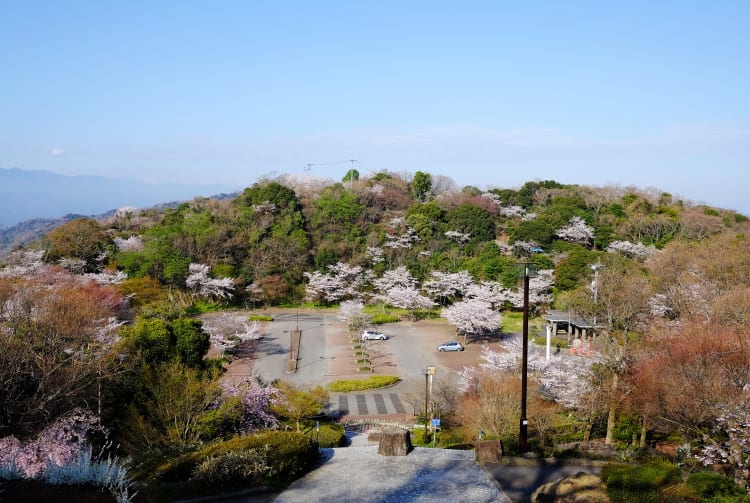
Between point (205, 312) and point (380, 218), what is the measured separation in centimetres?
1944

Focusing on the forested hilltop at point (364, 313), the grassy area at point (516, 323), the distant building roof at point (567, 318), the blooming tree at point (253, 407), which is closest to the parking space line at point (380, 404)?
the forested hilltop at point (364, 313)

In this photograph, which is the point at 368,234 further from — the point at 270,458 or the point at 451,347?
the point at 270,458

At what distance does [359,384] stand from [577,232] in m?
27.4

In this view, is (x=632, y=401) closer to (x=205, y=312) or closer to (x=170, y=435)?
(x=170, y=435)

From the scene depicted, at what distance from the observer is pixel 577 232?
4494 centimetres

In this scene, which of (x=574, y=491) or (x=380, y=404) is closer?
(x=574, y=491)

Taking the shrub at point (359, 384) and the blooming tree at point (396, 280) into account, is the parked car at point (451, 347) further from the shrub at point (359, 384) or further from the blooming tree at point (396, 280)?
the blooming tree at point (396, 280)

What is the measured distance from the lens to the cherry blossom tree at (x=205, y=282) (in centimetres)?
3859

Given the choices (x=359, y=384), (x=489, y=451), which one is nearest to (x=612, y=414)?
(x=489, y=451)

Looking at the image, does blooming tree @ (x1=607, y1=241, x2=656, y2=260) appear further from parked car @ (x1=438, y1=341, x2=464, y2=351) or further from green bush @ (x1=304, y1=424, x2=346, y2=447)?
green bush @ (x1=304, y1=424, x2=346, y2=447)

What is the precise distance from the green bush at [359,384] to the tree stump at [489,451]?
497 inches

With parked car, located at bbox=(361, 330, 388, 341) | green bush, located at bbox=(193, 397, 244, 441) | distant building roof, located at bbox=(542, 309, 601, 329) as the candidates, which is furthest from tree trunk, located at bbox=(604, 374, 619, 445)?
parked car, located at bbox=(361, 330, 388, 341)

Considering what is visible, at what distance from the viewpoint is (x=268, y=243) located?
4384 centimetres

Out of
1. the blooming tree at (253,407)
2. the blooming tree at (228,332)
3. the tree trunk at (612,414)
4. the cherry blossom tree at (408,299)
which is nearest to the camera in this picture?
the tree trunk at (612,414)
